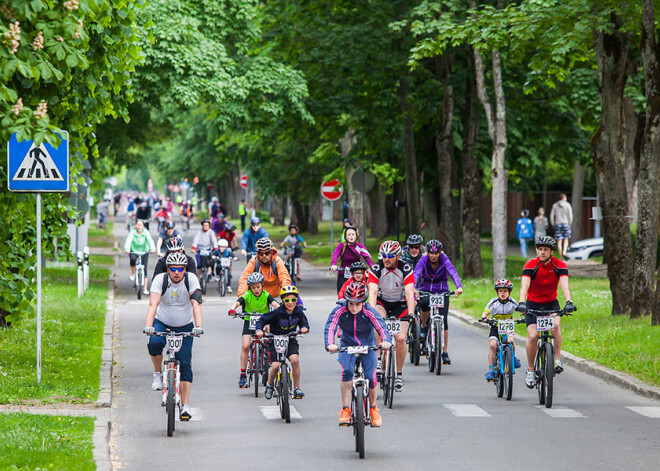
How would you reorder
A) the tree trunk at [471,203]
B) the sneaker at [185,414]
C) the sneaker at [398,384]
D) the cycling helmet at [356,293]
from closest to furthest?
the cycling helmet at [356,293] < the sneaker at [185,414] < the sneaker at [398,384] < the tree trunk at [471,203]

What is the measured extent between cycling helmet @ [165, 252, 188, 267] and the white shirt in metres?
0.17

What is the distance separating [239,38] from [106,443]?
22452 mm

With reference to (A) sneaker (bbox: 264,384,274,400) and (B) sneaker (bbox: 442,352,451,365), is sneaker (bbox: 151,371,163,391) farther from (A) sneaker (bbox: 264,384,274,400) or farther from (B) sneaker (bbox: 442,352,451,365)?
(B) sneaker (bbox: 442,352,451,365)

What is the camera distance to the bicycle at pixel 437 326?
14883mm

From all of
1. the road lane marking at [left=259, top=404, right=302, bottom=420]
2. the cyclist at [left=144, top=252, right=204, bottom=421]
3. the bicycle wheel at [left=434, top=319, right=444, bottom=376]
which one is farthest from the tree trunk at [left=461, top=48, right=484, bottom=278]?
the cyclist at [left=144, top=252, right=204, bottom=421]

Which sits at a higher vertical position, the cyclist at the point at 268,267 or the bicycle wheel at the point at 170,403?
the cyclist at the point at 268,267

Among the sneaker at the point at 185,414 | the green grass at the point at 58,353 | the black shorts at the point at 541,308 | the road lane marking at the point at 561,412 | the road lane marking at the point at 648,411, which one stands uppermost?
the black shorts at the point at 541,308

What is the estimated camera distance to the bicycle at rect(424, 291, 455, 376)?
14.9 meters

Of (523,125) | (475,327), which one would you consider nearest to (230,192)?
(523,125)

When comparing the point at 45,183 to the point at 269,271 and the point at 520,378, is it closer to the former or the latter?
the point at 269,271

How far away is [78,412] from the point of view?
1106 centimetres

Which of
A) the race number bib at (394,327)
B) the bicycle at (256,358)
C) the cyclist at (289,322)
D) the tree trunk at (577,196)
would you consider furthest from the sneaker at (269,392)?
the tree trunk at (577,196)

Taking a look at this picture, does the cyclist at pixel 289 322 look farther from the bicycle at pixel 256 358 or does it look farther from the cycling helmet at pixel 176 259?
the cycling helmet at pixel 176 259

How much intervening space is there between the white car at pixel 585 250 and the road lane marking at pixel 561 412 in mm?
27884
